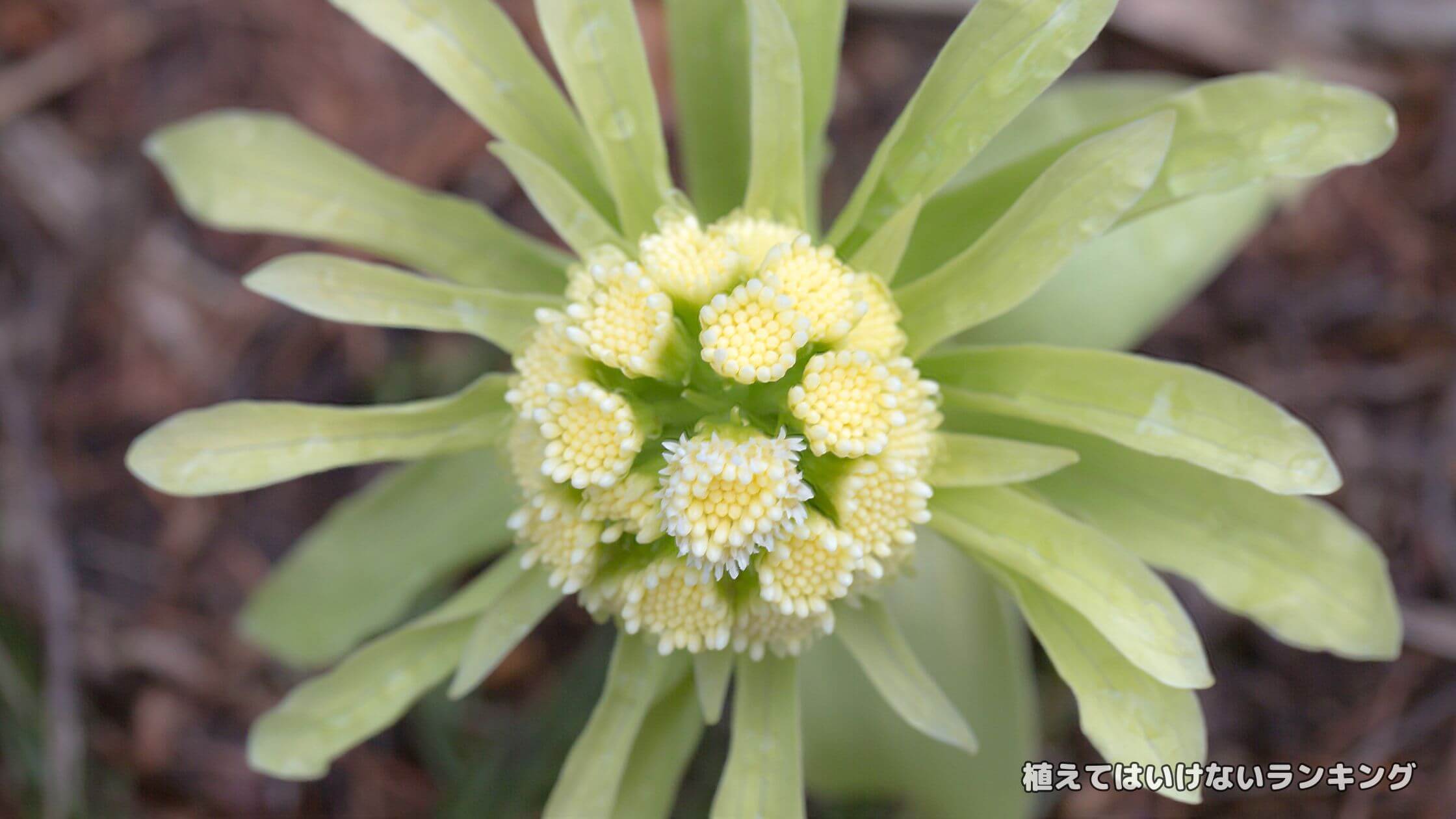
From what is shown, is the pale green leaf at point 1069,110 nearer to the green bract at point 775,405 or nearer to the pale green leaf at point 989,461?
the green bract at point 775,405

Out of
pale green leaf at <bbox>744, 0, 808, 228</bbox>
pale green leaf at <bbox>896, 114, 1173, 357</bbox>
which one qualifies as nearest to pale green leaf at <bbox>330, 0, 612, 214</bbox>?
pale green leaf at <bbox>744, 0, 808, 228</bbox>

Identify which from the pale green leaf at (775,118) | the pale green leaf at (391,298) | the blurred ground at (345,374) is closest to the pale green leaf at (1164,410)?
the pale green leaf at (775,118)

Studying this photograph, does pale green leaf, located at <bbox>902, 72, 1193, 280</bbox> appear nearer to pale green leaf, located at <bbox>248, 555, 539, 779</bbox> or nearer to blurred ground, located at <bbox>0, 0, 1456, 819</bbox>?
blurred ground, located at <bbox>0, 0, 1456, 819</bbox>

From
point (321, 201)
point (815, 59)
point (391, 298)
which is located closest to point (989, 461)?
point (815, 59)

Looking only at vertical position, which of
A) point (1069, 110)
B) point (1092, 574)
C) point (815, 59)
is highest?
point (1069, 110)

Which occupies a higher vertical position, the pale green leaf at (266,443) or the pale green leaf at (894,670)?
the pale green leaf at (266,443)

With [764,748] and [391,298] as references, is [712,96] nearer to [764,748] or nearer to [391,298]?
[391,298]
